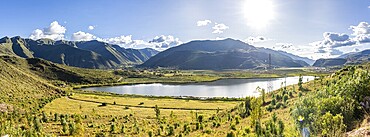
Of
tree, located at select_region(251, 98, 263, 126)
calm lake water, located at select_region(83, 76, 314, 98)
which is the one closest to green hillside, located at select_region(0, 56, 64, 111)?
calm lake water, located at select_region(83, 76, 314, 98)

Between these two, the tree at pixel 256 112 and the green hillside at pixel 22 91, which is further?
the green hillside at pixel 22 91

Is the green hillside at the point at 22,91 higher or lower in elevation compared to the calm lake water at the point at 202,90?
higher

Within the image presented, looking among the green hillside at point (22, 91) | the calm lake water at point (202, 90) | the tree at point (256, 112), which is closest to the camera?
the tree at point (256, 112)

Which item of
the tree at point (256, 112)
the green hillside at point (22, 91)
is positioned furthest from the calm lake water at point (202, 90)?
the tree at point (256, 112)

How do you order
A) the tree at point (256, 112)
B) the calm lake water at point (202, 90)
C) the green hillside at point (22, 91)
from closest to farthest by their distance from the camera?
the tree at point (256, 112), the green hillside at point (22, 91), the calm lake water at point (202, 90)

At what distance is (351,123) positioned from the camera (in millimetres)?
12375

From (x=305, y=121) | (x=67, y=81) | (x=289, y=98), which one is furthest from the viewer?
(x=67, y=81)

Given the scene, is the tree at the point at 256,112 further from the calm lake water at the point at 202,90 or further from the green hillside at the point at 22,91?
the calm lake water at the point at 202,90

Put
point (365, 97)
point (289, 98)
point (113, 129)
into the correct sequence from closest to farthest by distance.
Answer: point (365, 97)
point (289, 98)
point (113, 129)

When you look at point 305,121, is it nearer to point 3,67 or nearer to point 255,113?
point 255,113

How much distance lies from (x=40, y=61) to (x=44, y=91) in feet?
288

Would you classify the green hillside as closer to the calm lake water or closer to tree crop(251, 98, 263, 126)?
the calm lake water

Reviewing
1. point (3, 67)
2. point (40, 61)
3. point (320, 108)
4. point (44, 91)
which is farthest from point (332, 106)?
point (40, 61)

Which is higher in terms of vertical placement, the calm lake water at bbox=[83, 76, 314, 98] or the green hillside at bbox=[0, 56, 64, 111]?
the green hillside at bbox=[0, 56, 64, 111]
